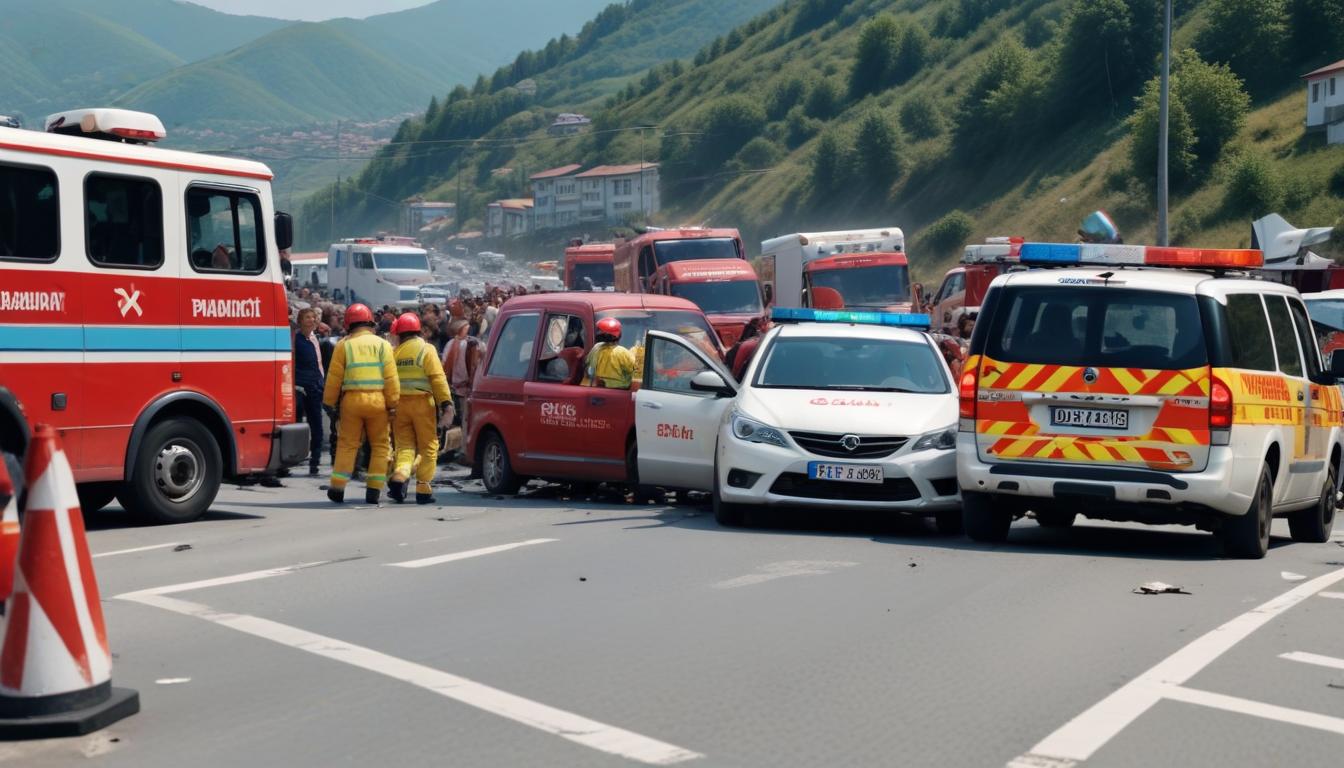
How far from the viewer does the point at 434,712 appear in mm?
6422

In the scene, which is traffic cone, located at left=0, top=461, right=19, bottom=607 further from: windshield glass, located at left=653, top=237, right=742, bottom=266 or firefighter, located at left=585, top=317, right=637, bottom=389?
windshield glass, located at left=653, top=237, right=742, bottom=266

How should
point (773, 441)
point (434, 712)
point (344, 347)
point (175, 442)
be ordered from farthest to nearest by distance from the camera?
1. point (344, 347)
2. point (175, 442)
3. point (773, 441)
4. point (434, 712)

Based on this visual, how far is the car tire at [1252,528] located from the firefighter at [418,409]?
281 inches

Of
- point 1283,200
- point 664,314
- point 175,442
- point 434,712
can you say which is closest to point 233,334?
point 175,442

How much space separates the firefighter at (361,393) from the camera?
1537 centimetres


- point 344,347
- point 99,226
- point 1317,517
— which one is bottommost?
point 1317,517

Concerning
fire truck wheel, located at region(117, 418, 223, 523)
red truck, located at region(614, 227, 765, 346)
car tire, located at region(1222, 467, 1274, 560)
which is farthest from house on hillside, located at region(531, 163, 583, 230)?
car tire, located at region(1222, 467, 1274, 560)

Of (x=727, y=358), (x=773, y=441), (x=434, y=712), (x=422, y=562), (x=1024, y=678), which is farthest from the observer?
(x=727, y=358)

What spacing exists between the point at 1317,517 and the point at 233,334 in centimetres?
873

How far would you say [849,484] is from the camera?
41.0 ft

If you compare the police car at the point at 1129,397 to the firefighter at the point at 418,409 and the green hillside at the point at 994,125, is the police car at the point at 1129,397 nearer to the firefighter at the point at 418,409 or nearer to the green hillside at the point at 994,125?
the firefighter at the point at 418,409

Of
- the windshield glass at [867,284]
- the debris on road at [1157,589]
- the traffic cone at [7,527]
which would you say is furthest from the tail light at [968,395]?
the windshield glass at [867,284]

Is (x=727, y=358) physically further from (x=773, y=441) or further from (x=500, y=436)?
(x=773, y=441)

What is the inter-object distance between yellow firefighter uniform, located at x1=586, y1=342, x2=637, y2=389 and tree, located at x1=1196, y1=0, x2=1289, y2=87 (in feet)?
265
